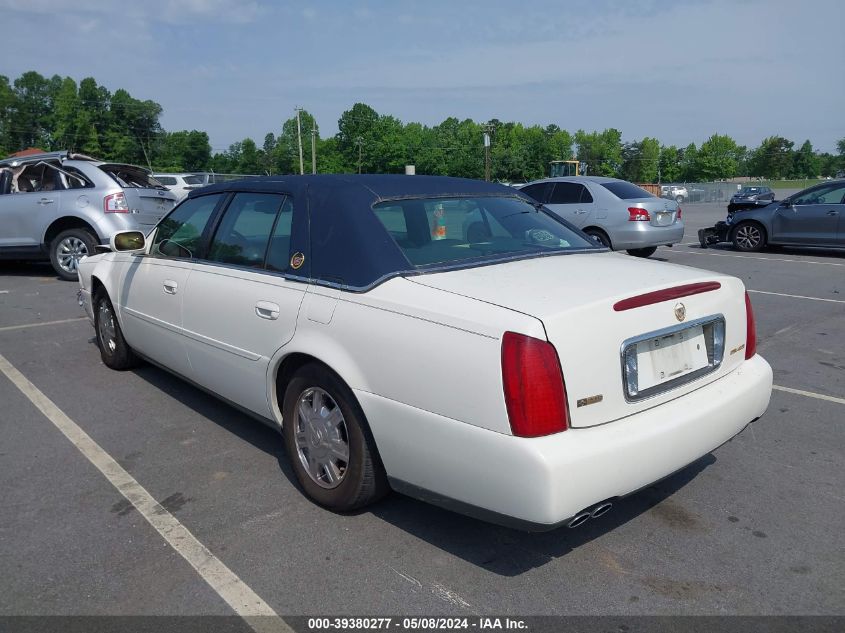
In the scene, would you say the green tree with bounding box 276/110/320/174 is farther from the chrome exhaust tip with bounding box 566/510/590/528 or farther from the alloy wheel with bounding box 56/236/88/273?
the chrome exhaust tip with bounding box 566/510/590/528

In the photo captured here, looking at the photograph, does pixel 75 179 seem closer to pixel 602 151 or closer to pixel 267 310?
pixel 267 310

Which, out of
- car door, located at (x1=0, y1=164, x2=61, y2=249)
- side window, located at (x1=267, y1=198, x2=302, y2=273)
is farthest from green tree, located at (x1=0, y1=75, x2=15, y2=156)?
side window, located at (x1=267, y1=198, x2=302, y2=273)

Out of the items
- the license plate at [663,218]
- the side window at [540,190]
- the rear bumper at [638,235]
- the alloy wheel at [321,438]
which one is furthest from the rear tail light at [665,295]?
the side window at [540,190]

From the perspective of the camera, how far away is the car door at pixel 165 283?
4320 mm

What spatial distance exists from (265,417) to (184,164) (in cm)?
11547

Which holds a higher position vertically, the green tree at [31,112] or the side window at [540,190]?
the green tree at [31,112]

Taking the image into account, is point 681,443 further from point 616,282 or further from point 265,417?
point 265,417

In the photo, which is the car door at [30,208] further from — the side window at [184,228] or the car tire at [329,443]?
the car tire at [329,443]

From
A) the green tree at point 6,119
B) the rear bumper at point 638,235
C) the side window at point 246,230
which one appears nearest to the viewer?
the side window at point 246,230

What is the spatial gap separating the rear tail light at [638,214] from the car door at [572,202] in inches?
27.6

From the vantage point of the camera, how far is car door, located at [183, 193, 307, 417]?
3.43 metres

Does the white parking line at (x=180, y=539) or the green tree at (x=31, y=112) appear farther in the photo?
the green tree at (x=31, y=112)

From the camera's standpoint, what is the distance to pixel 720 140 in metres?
117

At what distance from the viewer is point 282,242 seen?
3.60 metres
